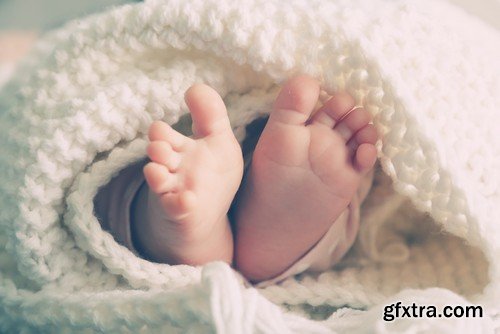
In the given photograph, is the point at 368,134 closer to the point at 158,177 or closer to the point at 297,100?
the point at 297,100

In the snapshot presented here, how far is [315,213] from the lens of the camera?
0.60 metres

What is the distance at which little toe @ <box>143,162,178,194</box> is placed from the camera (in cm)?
A: 49

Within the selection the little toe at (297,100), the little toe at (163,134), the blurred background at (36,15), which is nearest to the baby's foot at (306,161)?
the little toe at (297,100)

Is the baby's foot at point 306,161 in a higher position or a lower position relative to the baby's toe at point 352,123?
lower

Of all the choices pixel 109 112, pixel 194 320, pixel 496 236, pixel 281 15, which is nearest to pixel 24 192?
pixel 109 112

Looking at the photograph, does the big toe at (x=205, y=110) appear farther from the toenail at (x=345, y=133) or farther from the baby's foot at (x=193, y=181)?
the toenail at (x=345, y=133)

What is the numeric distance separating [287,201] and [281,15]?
7.8 inches

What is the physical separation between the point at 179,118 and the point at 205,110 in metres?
0.10

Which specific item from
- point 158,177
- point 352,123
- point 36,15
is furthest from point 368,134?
point 36,15

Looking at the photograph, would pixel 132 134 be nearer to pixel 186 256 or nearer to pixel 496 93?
pixel 186 256

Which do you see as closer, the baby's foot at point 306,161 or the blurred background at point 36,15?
the baby's foot at point 306,161

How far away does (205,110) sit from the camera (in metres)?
0.54

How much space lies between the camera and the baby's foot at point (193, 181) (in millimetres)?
508

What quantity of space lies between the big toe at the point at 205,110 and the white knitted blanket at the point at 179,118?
0.16 ft
